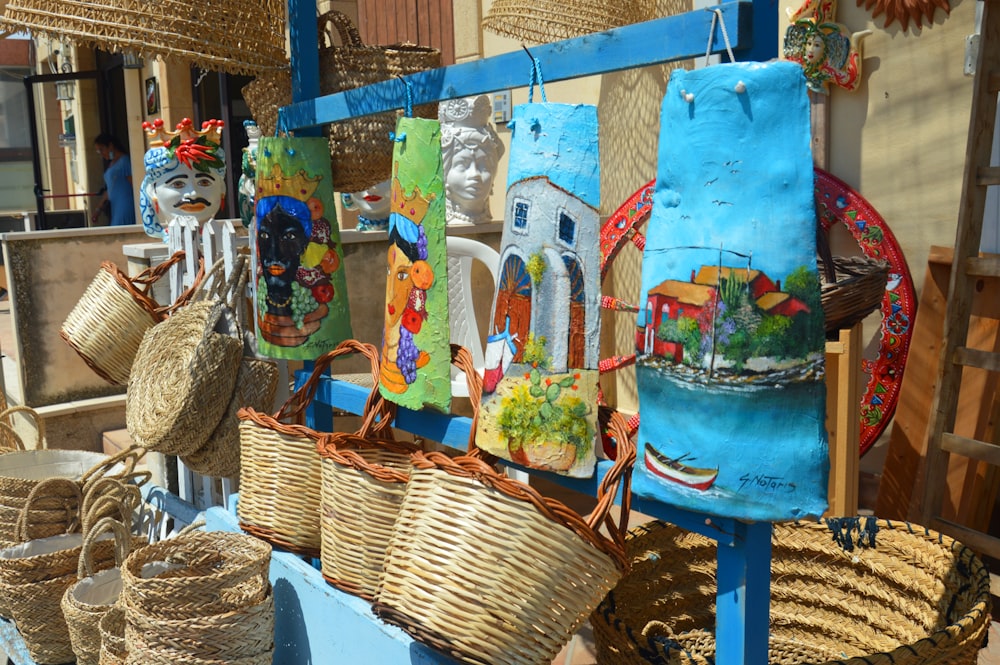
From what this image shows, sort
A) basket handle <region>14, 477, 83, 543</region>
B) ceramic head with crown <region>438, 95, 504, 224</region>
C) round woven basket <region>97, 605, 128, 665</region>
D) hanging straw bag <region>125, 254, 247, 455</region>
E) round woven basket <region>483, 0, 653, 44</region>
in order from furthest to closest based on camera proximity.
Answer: ceramic head with crown <region>438, 95, 504, 224</region> → round woven basket <region>483, 0, 653, 44</region> → basket handle <region>14, 477, 83, 543</region> → hanging straw bag <region>125, 254, 247, 455</region> → round woven basket <region>97, 605, 128, 665</region>

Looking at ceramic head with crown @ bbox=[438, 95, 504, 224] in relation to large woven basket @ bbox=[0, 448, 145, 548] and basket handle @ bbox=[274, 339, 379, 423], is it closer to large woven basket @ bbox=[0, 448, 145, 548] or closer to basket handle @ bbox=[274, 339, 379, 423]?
large woven basket @ bbox=[0, 448, 145, 548]

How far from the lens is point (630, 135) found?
402 cm

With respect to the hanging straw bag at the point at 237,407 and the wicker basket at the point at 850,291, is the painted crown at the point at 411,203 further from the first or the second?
the wicker basket at the point at 850,291

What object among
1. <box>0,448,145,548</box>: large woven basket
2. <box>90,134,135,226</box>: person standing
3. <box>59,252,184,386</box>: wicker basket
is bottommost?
<box>0,448,145,548</box>: large woven basket

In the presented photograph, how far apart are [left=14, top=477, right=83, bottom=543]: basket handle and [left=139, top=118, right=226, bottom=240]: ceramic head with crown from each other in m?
1.41

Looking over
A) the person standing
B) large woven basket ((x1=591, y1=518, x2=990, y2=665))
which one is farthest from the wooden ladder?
the person standing

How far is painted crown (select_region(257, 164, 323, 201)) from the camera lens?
2.13 metres

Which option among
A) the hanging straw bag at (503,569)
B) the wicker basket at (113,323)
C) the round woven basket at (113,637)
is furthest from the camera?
the wicker basket at (113,323)

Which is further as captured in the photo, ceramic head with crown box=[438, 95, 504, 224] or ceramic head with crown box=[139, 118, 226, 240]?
ceramic head with crown box=[139, 118, 226, 240]

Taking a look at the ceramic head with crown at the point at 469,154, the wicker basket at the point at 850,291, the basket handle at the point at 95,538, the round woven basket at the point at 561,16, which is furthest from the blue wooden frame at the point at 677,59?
the ceramic head with crown at the point at 469,154

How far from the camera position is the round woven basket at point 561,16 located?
341 centimetres

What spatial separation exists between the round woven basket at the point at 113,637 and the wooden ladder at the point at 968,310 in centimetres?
201

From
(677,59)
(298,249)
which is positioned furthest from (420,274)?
(677,59)

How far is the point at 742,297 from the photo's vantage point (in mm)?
1222
